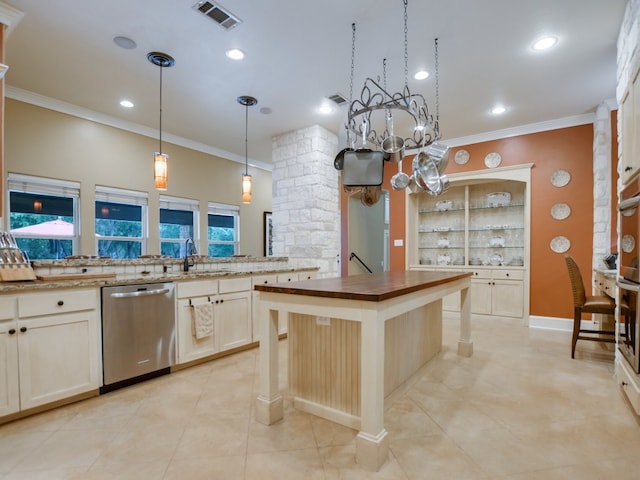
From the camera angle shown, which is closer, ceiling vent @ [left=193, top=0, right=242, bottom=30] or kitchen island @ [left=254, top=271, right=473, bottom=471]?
kitchen island @ [left=254, top=271, right=473, bottom=471]

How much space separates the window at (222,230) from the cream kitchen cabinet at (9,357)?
150 inches

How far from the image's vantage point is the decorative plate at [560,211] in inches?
177

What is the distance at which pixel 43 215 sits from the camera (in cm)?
408

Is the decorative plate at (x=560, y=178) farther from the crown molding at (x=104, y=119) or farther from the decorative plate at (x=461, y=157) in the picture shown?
the crown molding at (x=104, y=119)

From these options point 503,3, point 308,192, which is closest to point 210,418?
point 308,192

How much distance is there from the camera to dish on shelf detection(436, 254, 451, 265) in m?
5.70

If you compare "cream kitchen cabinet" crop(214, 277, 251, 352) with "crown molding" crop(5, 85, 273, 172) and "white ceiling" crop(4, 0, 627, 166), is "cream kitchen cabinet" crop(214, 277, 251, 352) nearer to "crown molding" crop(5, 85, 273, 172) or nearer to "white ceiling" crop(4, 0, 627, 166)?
"white ceiling" crop(4, 0, 627, 166)

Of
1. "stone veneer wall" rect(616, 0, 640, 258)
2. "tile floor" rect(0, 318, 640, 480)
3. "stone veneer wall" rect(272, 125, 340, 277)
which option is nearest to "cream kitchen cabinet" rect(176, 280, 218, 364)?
"tile floor" rect(0, 318, 640, 480)

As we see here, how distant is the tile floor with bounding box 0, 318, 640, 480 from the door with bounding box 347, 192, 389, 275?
4153 mm

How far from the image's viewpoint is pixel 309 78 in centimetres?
345

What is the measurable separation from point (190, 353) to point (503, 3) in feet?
12.4

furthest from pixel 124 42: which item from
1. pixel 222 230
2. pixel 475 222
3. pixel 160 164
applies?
pixel 475 222

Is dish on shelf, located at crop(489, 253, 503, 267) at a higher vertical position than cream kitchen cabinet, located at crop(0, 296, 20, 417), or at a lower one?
higher

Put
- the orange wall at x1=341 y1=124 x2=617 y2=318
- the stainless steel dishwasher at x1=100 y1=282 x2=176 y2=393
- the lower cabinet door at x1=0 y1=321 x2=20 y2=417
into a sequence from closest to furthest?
1. the lower cabinet door at x1=0 y1=321 x2=20 y2=417
2. the stainless steel dishwasher at x1=100 y1=282 x2=176 y2=393
3. the orange wall at x1=341 y1=124 x2=617 y2=318
